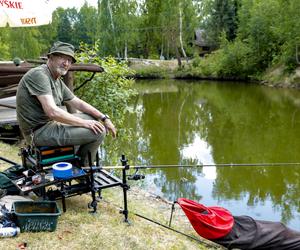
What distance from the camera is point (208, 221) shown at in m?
4.08

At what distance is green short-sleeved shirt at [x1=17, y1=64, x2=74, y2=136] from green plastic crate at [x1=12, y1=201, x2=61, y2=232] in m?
0.68

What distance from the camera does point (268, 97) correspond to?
877 inches

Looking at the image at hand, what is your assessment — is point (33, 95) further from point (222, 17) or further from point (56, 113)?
point (222, 17)

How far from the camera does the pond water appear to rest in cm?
720

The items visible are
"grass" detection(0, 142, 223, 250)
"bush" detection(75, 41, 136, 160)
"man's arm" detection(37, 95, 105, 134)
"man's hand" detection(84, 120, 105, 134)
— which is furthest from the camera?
"bush" detection(75, 41, 136, 160)

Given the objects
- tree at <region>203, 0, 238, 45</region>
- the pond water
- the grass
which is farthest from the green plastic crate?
tree at <region>203, 0, 238, 45</region>

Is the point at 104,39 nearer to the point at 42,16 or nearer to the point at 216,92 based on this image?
the point at 216,92

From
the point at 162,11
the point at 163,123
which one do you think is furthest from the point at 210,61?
the point at 163,123

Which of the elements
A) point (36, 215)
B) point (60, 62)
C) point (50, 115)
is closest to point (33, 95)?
point (50, 115)

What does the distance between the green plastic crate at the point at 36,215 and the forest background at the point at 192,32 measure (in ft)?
71.7

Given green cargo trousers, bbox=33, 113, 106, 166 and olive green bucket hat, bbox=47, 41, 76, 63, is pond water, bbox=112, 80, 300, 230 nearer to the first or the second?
green cargo trousers, bbox=33, 113, 106, 166

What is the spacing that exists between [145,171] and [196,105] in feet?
39.9

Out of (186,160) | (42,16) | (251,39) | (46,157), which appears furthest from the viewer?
(251,39)

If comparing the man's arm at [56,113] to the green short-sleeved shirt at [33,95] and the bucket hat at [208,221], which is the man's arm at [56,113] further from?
the bucket hat at [208,221]
